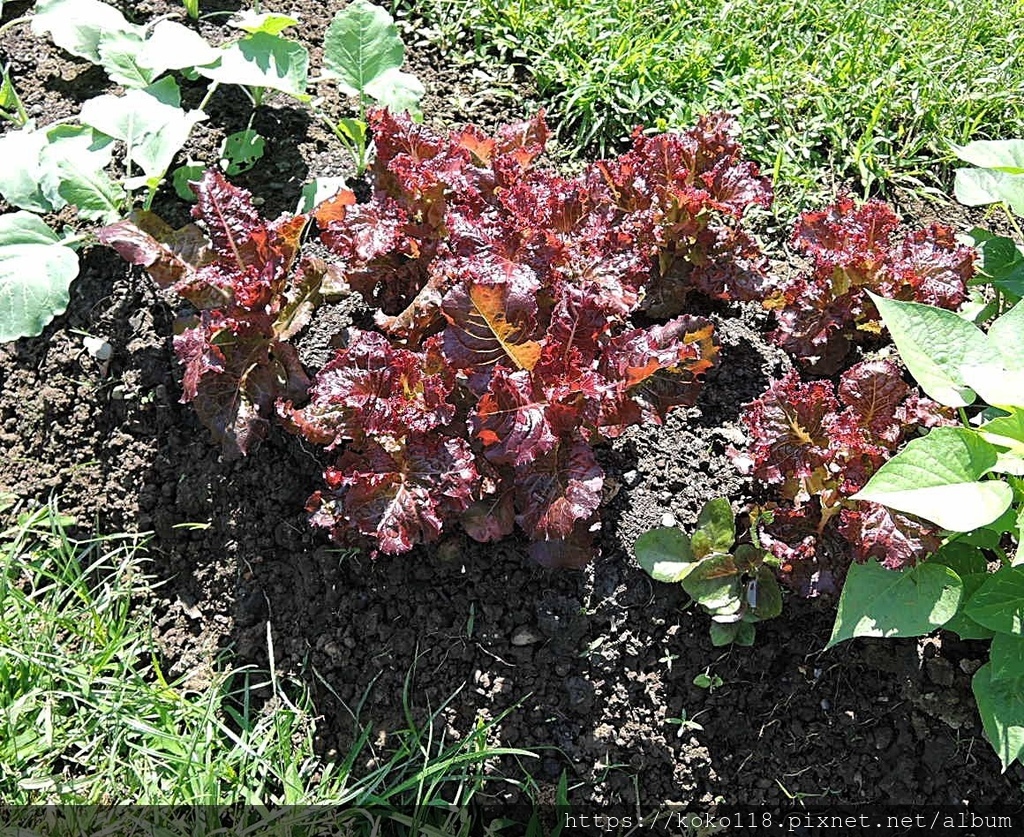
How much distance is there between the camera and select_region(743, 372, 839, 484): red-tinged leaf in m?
2.36

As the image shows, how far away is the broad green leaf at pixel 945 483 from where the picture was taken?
6.08 ft

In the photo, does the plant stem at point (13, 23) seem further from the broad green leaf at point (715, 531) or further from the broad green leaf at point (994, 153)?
the broad green leaf at point (994, 153)

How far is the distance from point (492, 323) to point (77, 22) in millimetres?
1823

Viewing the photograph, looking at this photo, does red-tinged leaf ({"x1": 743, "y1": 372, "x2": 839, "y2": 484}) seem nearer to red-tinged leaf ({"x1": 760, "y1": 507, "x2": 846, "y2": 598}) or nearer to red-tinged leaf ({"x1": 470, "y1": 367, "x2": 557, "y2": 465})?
red-tinged leaf ({"x1": 760, "y1": 507, "x2": 846, "y2": 598})

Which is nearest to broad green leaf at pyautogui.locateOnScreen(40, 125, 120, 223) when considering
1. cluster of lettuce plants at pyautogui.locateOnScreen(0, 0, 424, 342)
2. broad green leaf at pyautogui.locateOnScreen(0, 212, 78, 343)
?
cluster of lettuce plants at pyautogui.locateOnScreen(0, 0, 424, 342)

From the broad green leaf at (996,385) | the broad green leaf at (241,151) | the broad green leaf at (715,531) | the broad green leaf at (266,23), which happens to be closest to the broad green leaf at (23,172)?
the broad green leaf at (241,151)

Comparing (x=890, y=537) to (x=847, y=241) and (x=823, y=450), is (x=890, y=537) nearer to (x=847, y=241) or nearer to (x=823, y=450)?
(x=823, y=450)

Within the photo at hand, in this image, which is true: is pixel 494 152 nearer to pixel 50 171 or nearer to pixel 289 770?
pixel 50 171

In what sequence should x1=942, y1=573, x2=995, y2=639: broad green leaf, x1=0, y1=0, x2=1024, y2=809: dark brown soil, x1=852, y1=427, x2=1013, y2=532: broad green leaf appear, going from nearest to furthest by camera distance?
1. x1=852, y1=427, x2=1013, y2=532: broad green leaf
2. x1=942, y1=573, x2=995, y2=639: broad green leaf
3. x1=0, y1=0, x2=1024, y2=809: dark brown soil

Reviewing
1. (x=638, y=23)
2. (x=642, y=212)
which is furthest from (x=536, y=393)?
(x=638, y=23)

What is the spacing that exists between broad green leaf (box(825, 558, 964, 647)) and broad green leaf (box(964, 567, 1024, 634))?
4cm

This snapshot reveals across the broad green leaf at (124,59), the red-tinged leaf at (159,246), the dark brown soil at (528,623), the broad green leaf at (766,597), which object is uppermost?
the broad green leaf at (124,59)

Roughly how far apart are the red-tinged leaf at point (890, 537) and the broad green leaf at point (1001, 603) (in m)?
0.13

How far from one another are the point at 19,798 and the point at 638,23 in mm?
3090
